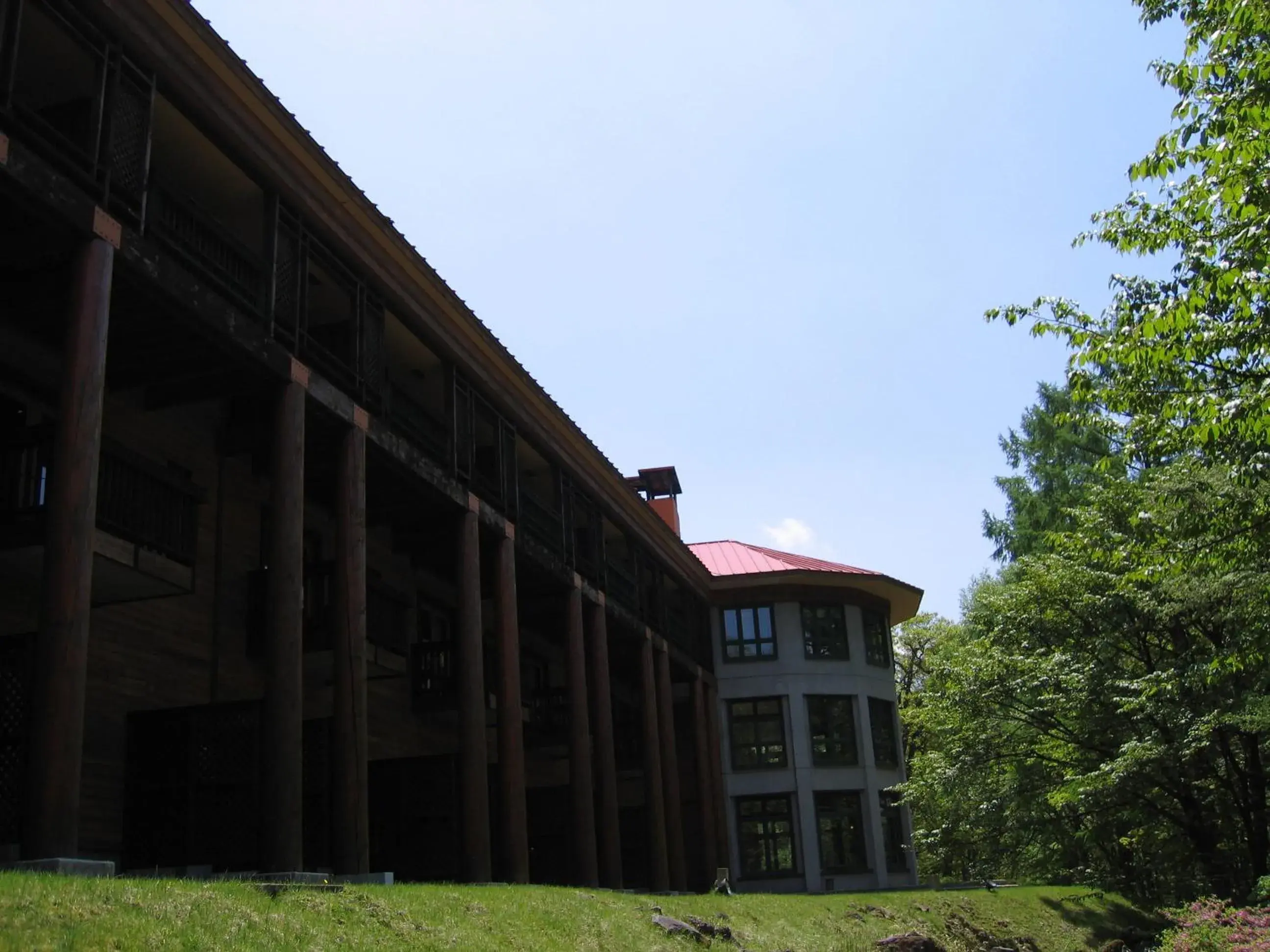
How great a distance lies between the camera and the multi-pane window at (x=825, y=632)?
4312 cm

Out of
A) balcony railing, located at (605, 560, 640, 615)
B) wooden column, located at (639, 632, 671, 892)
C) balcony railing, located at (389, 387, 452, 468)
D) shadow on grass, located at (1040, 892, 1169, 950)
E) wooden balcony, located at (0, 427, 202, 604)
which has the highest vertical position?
balcony railing, located at (389, 387, 452, 468)

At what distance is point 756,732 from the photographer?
1661 inches

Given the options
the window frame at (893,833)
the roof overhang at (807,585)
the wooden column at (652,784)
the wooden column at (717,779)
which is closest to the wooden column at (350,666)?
the wooden column at (652,784)

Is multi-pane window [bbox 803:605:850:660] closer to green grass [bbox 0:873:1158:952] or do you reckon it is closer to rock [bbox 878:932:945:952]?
green grass [bbox 0:873:1158:952]

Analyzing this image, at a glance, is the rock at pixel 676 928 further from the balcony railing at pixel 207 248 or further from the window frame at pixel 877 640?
the window frame at pixel 877 640

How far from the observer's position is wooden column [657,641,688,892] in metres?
32.5

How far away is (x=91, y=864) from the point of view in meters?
10.8

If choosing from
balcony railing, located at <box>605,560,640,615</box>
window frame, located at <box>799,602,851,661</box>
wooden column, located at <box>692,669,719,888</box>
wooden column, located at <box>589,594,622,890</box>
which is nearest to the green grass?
wooden column, located at <box>589,594,622,890</box>

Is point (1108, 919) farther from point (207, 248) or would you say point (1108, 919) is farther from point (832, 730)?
point (207, 248)

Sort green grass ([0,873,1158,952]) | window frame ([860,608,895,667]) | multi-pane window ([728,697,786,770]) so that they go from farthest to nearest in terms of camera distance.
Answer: window frame ([860,608,895,667]) → multi-pane window ([728,697,786,770]) → green grass ([0,873,1158,952])

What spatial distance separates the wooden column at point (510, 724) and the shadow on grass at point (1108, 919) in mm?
18751

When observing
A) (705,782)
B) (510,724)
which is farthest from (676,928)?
(705,782)

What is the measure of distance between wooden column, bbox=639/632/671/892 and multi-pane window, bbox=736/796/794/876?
357 inches

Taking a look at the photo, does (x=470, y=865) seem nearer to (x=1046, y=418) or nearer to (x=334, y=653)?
(x=334, y=653)
